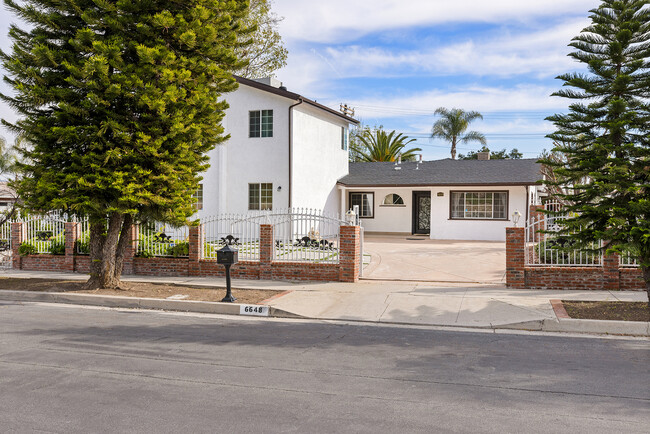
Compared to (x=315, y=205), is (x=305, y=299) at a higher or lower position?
lower

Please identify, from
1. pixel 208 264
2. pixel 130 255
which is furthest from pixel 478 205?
pixel 130 255

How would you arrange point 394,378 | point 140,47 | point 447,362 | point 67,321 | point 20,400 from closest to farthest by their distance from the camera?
1. point 20,400
2. point 394,378
3. point 447,362
4. point 67,321
5. point 140,47

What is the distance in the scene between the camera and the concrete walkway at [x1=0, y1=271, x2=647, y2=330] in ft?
30.0

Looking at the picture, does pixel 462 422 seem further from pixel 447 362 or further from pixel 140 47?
pixel 140 47

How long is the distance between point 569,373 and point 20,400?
5.94 meters

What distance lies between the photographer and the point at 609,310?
30.3 feet

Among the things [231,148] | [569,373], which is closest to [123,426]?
[569,373]

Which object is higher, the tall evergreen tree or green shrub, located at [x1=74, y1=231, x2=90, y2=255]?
the tall evergreen tree

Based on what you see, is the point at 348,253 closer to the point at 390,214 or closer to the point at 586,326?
the point at 586,326

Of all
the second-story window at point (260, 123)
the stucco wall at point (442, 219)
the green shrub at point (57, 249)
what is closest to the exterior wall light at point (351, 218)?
the second-story window at point (260, 123)

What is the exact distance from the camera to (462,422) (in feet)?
15.3

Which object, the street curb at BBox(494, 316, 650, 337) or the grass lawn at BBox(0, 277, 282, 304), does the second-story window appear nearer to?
the grass lawn at BBox(0, 277, 282, 304)

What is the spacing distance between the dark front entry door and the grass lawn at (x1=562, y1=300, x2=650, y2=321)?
635 inches

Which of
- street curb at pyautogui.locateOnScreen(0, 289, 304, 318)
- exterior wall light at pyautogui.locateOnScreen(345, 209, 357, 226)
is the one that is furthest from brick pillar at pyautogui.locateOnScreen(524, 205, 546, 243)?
street curb at pyautogui.locateOnScreen(0, 289, 304, 318)
